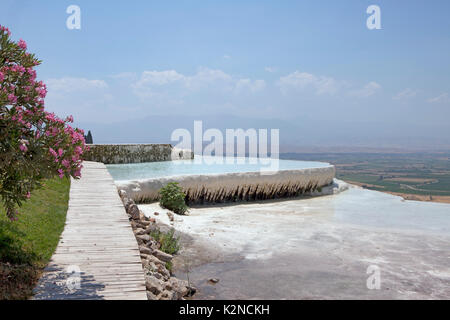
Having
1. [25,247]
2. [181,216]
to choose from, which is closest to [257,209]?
[181,216]

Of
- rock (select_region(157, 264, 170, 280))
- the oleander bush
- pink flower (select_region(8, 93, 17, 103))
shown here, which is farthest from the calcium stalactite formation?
pink flower (select_region(8, 93, 17, 103))

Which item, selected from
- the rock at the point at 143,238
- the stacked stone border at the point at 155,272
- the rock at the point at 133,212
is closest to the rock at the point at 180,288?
the stacked stone border at the point at 155,272

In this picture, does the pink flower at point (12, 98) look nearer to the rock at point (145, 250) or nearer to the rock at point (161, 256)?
the rock at point (145, 250)

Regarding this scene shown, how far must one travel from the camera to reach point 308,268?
22.1ft

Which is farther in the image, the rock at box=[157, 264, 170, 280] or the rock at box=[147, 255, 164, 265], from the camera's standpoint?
the rock at box=[147, 255, 164, 265]

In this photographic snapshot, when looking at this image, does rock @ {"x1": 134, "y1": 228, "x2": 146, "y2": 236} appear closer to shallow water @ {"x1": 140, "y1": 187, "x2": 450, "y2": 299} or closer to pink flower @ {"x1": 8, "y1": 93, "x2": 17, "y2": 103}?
shallow water @ {"x1": 140, "y1": 187, "x2": 450, "y2": 299}

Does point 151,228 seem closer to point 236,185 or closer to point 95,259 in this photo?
point 95,259

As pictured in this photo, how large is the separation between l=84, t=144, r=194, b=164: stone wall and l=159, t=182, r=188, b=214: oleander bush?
5737 millimetres

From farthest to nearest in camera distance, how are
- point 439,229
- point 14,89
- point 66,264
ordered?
point 439,229 → point 66,264 → point 14,89

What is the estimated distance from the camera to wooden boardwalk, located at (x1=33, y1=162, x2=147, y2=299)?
13.2 ft

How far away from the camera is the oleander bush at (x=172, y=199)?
10.8m

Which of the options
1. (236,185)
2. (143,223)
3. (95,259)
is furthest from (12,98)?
(236,185)
